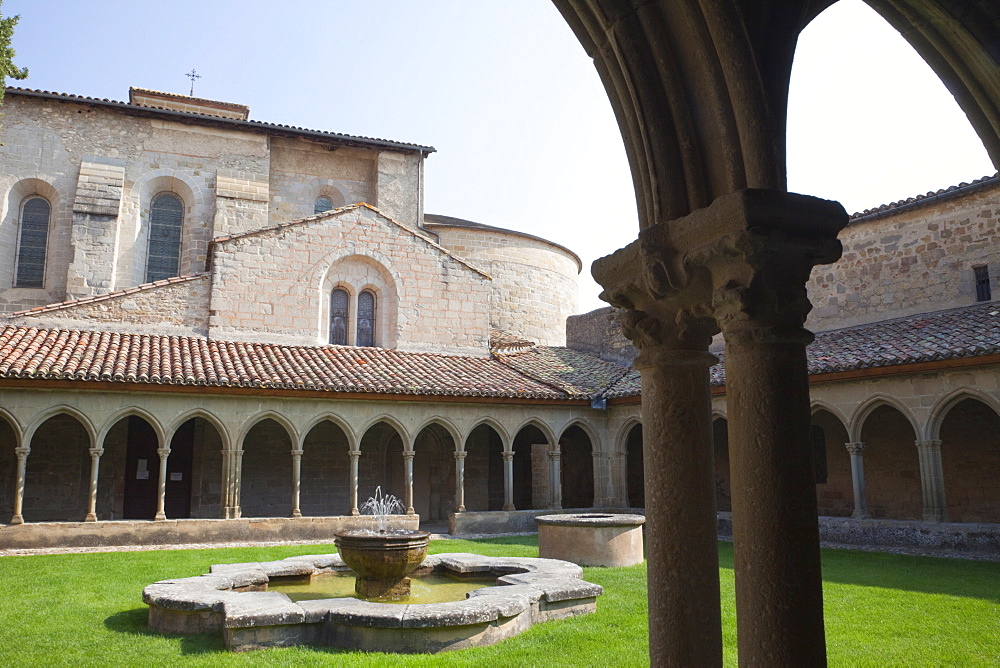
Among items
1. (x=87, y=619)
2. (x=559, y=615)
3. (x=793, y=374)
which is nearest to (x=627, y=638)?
(x=559, y=615)

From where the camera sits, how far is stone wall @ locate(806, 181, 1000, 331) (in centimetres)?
1510

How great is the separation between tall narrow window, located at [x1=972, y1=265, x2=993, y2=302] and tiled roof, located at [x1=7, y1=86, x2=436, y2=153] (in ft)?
44.8

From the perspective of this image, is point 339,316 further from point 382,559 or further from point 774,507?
point 774,507

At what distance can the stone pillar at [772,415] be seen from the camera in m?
2.47

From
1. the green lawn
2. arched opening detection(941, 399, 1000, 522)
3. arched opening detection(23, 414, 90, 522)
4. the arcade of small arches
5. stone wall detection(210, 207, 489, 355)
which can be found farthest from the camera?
stone wall detection(210, 207, 489, 355)

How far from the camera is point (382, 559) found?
24.4 ft

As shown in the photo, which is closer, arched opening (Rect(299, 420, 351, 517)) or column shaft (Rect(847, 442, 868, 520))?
column shaft (Rect(847, 442, 868, 520))

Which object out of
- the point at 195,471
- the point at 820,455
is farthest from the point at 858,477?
the point at 195,471

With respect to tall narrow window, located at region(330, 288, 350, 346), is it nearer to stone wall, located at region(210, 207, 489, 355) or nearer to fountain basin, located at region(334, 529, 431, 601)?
stone wall, located at region(210, 207, 489, 355)

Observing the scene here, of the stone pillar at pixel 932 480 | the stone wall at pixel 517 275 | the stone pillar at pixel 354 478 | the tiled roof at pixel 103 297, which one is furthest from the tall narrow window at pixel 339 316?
the stone pillar at pixel 932 480

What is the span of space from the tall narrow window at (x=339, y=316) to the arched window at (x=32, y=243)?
714 cm

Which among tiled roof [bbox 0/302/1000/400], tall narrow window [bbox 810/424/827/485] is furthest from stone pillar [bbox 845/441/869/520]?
tall narrow window [bbox 810/424/827/485]

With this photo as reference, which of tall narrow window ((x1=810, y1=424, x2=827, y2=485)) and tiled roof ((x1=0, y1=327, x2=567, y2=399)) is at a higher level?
tiled roof ((x1=0, y1=327, x2=567, y2=399))

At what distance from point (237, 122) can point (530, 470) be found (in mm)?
11781
